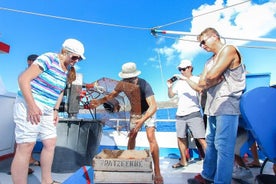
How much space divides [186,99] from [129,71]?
1.17 m

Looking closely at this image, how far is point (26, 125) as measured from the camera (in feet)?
5.43

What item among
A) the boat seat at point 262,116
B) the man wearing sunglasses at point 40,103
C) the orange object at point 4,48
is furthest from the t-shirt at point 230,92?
the orange object at point 4,48

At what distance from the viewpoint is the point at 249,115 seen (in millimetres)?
1644

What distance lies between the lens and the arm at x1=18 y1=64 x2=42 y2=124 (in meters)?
1.57

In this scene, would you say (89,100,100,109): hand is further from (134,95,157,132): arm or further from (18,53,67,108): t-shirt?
(18,53,67,108): t-shirt

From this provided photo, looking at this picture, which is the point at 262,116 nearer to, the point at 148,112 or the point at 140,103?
the point at 148,112

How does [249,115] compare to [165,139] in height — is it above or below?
above

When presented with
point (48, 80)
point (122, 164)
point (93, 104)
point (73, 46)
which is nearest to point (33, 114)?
point (48, 80)

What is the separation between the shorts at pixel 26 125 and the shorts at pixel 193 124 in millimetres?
1927

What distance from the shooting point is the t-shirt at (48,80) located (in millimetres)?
1712

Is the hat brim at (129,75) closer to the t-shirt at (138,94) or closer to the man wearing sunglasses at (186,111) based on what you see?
the t-shirt at (138,94)

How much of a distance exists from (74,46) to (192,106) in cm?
190

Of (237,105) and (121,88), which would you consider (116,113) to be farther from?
(237,105)

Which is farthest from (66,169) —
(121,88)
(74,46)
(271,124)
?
(271,124)
